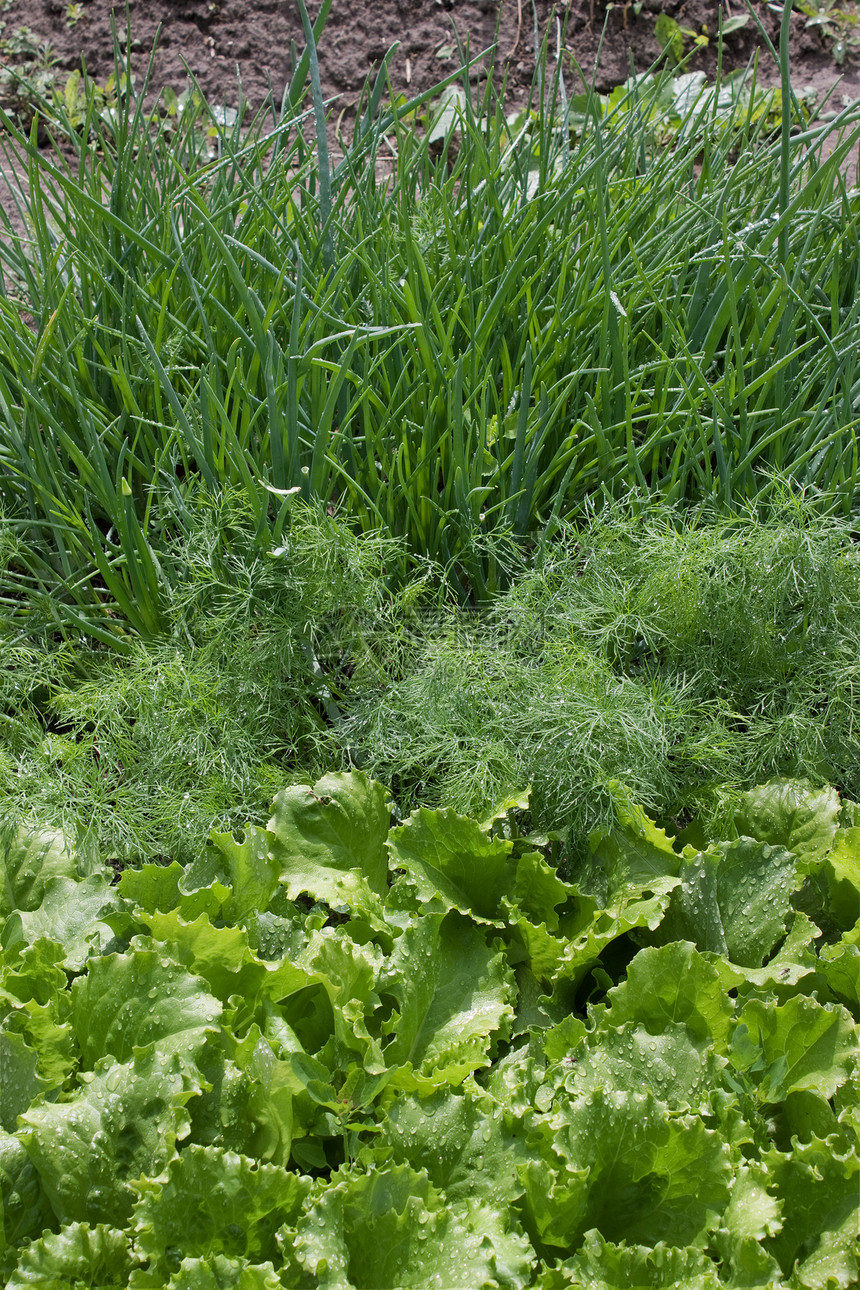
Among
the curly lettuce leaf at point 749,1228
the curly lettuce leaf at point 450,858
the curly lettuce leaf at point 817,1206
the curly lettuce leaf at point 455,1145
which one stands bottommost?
the curly lettuce leaf at point 817,1206

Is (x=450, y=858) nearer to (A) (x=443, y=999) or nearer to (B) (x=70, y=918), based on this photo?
(A) (x=443, y=999)

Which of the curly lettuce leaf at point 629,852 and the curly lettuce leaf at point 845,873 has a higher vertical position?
the curly lettuce leaf at point 629,852

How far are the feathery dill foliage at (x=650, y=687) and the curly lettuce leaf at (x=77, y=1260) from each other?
0.85m

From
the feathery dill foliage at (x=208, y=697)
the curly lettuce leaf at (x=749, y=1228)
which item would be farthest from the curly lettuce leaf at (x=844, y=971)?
the feathery dill foliage at (x=208, y=697)

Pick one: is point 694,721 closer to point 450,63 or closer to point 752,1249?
point 752,1249

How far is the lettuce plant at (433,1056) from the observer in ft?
3.92

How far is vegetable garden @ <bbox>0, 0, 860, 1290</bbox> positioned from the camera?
126 centimetres

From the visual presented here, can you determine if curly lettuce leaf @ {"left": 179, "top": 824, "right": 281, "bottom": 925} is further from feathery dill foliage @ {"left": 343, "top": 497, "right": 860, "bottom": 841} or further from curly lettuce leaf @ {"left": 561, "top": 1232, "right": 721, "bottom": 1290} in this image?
curly lettuce leaf @ {"left": 561, "top": 1232, "right": 721, "bottom": 1290}

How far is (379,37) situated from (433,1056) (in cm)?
425

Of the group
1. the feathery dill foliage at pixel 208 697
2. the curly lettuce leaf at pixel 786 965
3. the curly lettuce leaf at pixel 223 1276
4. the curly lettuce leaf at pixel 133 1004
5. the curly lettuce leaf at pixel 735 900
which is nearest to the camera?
the curly lettuce leaf at pixel 223 1276

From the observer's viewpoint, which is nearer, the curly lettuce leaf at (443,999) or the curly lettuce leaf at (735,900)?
the curly lettuce leaf at (443,999)

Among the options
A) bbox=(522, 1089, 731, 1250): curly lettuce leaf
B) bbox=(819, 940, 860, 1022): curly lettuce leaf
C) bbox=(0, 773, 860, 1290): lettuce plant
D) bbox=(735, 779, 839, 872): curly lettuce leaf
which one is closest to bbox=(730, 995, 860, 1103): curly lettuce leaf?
bbox=(0, 773, 860, 1290): lettuce plant

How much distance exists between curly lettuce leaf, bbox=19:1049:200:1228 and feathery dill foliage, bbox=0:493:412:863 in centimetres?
56

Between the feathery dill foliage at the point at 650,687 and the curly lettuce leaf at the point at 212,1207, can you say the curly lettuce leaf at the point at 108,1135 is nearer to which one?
the curly lettuce leaf at the point at 212,1207
